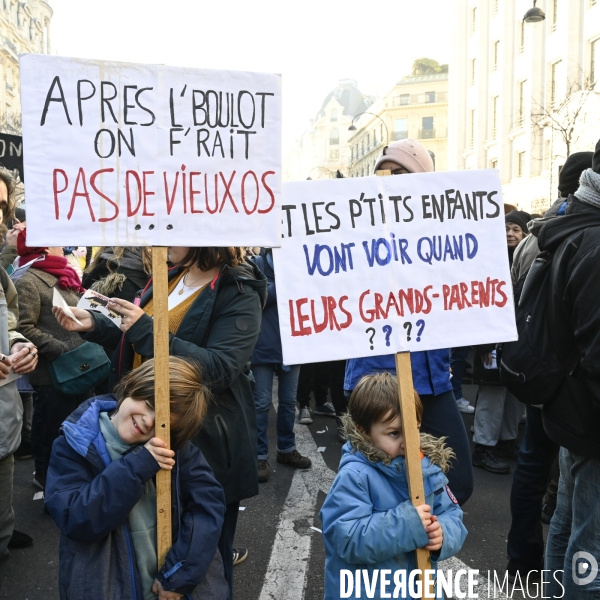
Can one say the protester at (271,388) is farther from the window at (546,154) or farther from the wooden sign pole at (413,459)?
the window at (546,154)

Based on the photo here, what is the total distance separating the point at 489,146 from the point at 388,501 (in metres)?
36.1

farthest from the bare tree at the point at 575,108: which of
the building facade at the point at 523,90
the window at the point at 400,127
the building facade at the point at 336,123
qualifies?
the building facade at the point at 336,123

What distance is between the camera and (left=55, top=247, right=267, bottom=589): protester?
2270 millimetres

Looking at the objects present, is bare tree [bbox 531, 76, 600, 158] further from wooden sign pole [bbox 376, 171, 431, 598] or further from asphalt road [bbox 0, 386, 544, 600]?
wooden sign pole [bbox 376, 171, 431, 598]

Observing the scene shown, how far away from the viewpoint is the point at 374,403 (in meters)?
2.05

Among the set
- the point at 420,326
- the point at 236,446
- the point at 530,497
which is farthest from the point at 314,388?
the point at 420,326

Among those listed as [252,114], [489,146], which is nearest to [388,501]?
[252,114]

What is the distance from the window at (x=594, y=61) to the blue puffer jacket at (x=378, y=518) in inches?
1026

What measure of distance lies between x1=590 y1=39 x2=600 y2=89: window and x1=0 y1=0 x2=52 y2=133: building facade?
1332 inches

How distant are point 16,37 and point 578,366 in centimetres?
6102

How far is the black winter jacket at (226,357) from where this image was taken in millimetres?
2260

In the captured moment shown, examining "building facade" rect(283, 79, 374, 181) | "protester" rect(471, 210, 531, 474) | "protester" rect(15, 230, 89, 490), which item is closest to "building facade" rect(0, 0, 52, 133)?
"protester" rect(15, 230, 89, 490)

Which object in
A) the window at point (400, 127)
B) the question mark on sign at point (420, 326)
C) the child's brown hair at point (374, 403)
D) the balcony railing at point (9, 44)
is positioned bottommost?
the child's brown hair at point (374, 403)

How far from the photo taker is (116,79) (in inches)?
73.7
